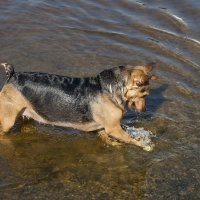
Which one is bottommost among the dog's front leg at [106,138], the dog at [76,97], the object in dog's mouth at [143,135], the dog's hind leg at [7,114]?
the dog's front leg at [106,138]

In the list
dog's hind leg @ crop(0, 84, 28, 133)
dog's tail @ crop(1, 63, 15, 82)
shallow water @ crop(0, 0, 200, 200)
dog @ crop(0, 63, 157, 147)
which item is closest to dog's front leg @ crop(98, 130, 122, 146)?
shallow water @ crop(0, 0, 200, 200)

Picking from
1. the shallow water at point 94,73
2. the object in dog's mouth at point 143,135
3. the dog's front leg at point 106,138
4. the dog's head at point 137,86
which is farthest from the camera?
the dog's front leg at point 106,138

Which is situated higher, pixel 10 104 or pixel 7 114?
pixel 10 104

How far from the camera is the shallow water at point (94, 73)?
26.5 ft

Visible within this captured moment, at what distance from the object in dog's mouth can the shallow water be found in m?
0.13

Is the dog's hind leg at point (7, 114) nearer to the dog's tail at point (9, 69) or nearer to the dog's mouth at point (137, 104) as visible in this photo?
the dog's tail at point (9, 69)

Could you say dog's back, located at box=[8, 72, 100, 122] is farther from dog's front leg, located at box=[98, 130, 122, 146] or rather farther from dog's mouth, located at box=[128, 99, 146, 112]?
dog's front leg, located at box=[98, 130, 122, 146]

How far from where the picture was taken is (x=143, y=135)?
30.6 feet

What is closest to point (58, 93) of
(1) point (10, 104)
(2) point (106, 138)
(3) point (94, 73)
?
(1) point (10, 104)

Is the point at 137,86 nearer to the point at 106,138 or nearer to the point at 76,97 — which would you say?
the point at 76,97

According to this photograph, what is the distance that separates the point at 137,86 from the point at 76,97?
1.15 m

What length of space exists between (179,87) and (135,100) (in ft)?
9.17

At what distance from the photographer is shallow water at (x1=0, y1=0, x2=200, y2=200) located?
8.08m

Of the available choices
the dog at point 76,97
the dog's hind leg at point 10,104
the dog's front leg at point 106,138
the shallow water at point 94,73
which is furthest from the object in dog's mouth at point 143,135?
the dog's hind leg at point 10,104
